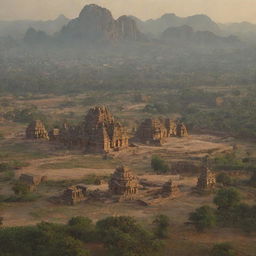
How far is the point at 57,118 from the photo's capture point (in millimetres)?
85188

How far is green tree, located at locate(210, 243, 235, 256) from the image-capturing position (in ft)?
83.6

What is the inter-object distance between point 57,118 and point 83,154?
3024 centimetres

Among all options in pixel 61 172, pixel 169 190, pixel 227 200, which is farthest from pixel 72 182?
pixel 227 200

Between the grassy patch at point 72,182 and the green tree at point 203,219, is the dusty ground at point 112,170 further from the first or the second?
the grassy patch at point 72,182

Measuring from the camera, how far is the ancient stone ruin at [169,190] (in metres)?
38.9

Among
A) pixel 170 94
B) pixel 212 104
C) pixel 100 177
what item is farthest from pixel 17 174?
pixel 170 94

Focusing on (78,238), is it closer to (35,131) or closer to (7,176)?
(7,176)

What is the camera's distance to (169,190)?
128ft

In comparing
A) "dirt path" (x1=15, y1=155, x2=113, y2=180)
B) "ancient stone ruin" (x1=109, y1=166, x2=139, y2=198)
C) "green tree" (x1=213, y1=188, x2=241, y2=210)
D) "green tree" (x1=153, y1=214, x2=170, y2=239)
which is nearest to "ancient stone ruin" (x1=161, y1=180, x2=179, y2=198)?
"ancient stone ruin" (x1=109, y1=166, x2=139, y2=198)

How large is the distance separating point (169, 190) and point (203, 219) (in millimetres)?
8335

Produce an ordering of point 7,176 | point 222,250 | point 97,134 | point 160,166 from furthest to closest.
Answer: point 97,134 < point 160,166 < point 7,176 < point 222,250

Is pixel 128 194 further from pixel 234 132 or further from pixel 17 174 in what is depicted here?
pixel 234 132

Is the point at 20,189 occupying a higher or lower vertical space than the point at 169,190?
higher

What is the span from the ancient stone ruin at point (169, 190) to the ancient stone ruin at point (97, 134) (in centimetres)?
1781
